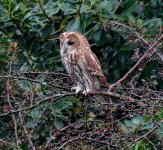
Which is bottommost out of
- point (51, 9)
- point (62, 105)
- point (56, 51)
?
point (62, 105)

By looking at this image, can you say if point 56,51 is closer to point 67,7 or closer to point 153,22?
point 67,7

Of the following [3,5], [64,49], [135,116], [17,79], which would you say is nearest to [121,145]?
[135,116]

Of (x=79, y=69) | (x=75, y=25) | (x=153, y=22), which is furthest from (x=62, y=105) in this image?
(x=153, y=22)

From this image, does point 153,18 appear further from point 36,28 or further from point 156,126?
point 156,126

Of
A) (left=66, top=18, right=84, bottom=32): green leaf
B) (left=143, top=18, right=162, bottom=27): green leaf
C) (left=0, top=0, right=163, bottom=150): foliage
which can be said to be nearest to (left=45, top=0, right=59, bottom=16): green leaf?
(left=0, top=0, right=163, bottom=150): foliage

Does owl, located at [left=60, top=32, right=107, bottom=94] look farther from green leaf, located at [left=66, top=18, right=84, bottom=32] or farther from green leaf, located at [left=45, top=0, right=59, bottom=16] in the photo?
green leaf, located at [left=45, top=0, right=59, bottom=16]

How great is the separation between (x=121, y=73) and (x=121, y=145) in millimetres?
1964

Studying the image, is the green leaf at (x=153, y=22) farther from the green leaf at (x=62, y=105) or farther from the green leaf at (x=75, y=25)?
the green leaf at (x=62, y=105)

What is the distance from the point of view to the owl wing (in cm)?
549

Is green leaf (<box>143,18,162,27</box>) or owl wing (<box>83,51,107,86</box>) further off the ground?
green leaf (<box>143,18,162,27</box>)

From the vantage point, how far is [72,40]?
5621mm

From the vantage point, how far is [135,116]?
422 cm

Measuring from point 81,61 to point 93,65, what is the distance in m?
0.12

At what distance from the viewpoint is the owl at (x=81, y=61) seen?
5531 millimetres
